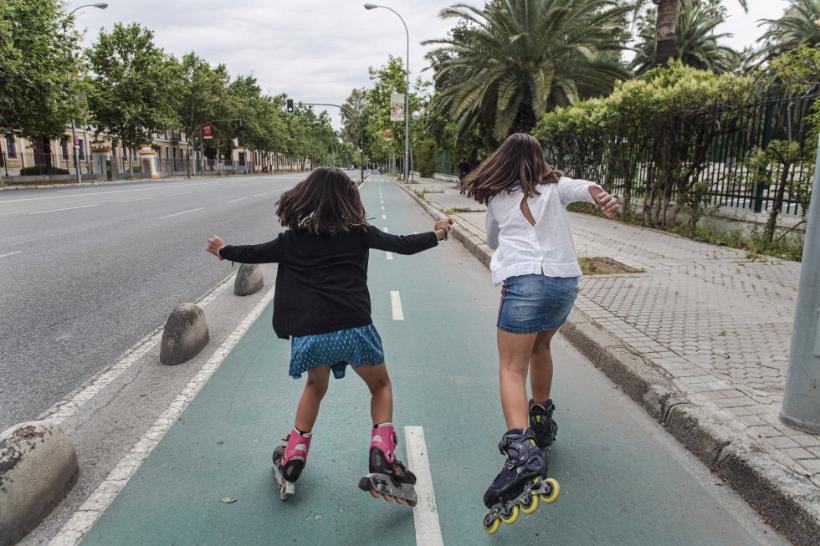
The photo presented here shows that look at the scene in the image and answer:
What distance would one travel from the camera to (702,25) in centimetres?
4050

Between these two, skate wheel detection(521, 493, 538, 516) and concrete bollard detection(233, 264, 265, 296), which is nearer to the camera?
skate wheel detection(521, 493, 538, 516)

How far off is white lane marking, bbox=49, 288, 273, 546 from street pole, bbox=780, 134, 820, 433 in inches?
145

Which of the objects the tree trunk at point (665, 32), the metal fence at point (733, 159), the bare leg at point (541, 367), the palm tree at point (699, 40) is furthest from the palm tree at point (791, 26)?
the bare leg at point (541, 367)

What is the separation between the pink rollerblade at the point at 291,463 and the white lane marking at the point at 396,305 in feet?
11.1

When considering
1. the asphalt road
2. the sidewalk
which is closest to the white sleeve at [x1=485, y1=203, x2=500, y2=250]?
the sidewalk

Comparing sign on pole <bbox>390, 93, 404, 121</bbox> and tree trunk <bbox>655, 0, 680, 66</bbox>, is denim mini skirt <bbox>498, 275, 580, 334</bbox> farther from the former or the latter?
sign on pole <bbox>390, 93, 404, 121</bbox>

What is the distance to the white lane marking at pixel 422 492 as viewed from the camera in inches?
105

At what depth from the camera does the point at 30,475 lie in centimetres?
263

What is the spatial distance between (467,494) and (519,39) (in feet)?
65.2

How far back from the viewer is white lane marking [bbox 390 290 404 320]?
6448 millimetres

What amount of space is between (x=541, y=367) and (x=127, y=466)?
92.0 inches

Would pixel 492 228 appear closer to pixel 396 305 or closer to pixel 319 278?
pixel 319 278

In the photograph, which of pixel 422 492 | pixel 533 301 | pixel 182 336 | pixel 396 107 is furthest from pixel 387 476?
pixel 396 107

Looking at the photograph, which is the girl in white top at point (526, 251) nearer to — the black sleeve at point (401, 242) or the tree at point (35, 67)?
the black sleeve at point (401, 242)
